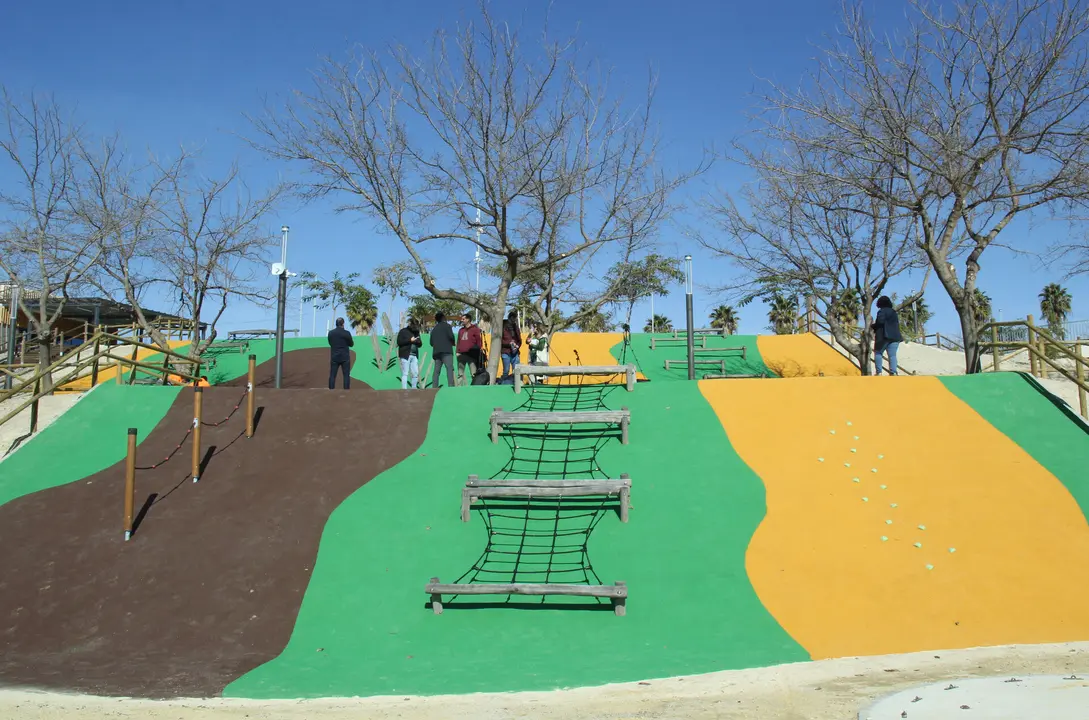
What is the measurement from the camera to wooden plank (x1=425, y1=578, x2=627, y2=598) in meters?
6.68

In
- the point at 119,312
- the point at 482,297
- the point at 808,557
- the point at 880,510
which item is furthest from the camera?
the point at 119,312

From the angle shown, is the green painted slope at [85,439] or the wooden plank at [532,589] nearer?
the wooden plank at [532,589]

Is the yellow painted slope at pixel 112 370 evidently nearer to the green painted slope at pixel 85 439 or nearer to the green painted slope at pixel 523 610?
the green painted slope at pixel 85 439

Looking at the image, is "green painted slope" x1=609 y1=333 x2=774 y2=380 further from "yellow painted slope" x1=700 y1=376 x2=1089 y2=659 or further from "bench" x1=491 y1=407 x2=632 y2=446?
"bench" x1=491 y1=407 x2=632 y2=446

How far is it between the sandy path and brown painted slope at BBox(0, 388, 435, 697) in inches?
19.6

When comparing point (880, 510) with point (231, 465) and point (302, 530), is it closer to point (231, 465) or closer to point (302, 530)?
point (302, 530)

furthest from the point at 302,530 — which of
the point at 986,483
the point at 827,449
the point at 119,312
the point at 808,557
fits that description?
the point at 119,312

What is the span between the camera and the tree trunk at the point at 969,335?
1221 centimetres

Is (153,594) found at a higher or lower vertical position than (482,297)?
lower

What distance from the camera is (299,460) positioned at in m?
9.52

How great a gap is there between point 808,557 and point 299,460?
21.0 ft

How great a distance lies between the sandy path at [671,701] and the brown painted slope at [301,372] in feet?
49.0

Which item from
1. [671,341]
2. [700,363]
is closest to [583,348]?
[671,341]

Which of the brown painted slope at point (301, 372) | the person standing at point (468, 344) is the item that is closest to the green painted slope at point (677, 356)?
the brown painted slope at point (301, 372)
